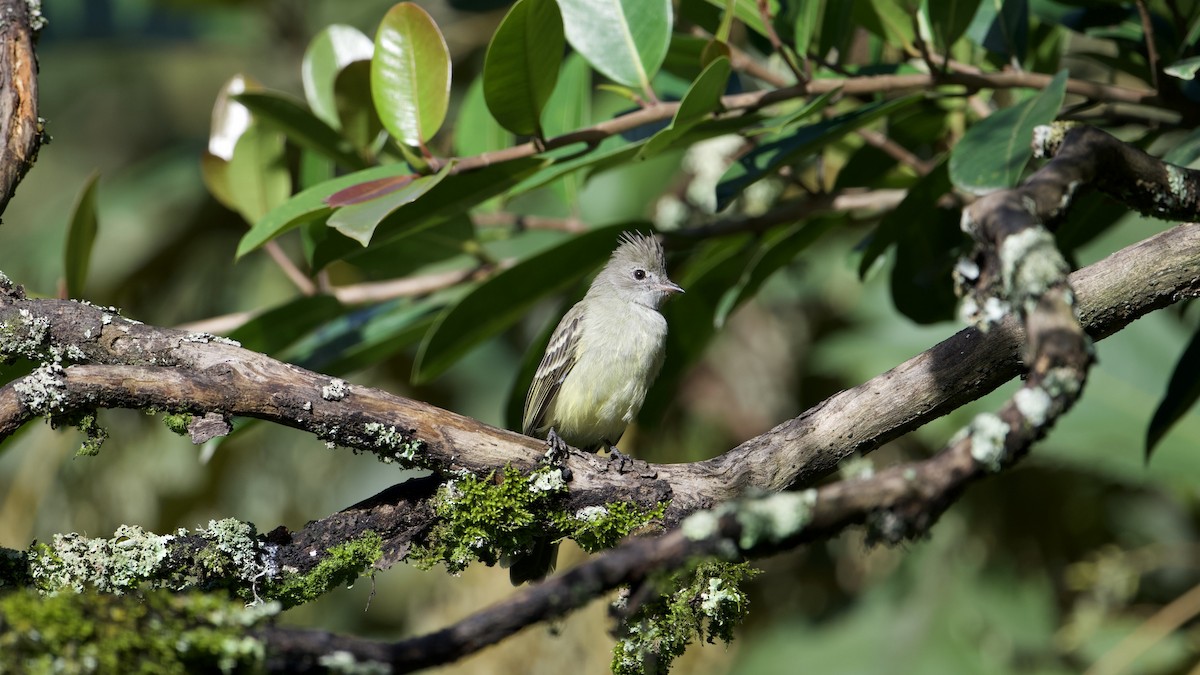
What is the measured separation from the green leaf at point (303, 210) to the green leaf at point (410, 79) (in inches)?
5.4

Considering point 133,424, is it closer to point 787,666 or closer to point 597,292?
point 597,292

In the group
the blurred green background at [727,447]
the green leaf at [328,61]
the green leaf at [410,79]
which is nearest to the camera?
the green leaf at [410,79]

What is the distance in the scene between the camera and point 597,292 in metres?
4.99

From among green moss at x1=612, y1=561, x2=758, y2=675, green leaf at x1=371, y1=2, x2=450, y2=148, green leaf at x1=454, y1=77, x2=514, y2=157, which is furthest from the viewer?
green leaf at x1=454, y1=77, x2=514, y2=157

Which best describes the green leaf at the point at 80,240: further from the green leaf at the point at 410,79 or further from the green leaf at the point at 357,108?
the green leaf at the point at 410,79

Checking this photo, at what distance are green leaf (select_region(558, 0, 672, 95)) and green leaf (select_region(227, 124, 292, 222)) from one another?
3.65ft

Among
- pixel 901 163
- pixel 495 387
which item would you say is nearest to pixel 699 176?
pixel 901 163

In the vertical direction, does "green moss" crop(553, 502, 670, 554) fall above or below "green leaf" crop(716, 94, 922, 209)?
below

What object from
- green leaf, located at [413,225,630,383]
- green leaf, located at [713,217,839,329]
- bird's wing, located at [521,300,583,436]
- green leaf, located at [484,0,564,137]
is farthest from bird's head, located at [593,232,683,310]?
green leaf, located at [484,0,564,137]

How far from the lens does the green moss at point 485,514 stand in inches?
99.4

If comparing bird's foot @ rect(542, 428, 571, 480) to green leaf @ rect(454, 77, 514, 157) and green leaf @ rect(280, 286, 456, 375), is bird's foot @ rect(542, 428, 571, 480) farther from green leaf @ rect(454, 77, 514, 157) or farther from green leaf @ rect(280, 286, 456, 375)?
green leaf @ rect(454, 77, 514, 157)

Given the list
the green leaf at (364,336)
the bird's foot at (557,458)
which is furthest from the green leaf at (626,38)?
the bird's foot at (557,458)

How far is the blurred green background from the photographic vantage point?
17.0 feet

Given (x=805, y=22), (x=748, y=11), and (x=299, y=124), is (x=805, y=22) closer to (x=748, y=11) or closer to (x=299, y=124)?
(x=748, y=11)
